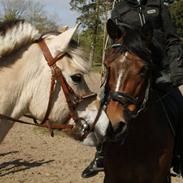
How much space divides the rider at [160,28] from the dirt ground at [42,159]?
3759 millimetres

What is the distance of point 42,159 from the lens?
9.97m

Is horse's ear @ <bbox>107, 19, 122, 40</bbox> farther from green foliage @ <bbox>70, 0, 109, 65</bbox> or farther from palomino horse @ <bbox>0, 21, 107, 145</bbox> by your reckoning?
green foliage @ <bbox>70, 0, 109, 65</bbox>

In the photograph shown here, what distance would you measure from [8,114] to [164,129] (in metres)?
1.87

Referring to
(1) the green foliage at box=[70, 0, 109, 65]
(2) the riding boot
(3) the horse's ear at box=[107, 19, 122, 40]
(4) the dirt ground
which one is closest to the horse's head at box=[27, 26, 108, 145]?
(3) the horse's ear at box=[107, 19, 122, 40]

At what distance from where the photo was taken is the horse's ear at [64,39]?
372cm

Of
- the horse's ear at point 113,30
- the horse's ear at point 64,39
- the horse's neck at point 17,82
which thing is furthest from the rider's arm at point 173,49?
the horse's neck at point 17,82

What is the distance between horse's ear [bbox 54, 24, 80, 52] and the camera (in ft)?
12.2

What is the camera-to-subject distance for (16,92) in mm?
3826

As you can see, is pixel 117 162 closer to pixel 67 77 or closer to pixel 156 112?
pixel 156 112

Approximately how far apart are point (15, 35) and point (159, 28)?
1.88 m

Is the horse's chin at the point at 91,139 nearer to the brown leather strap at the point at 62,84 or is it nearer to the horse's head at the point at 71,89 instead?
the horse's head at the point at 71,89

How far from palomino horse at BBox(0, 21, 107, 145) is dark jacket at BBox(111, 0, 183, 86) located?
3.63 ft

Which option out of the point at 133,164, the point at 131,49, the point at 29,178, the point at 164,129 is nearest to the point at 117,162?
the point at 133,164

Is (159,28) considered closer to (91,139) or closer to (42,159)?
(91,139)
